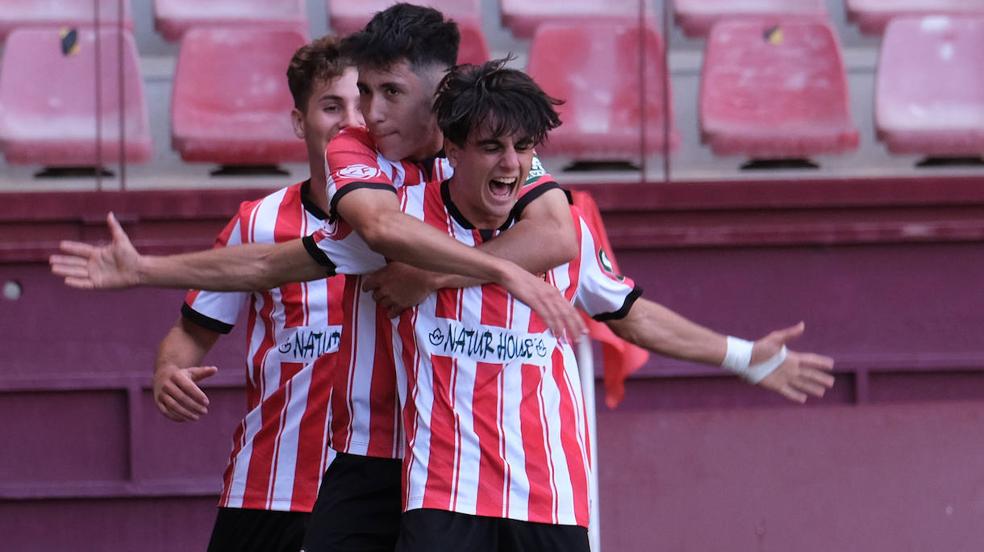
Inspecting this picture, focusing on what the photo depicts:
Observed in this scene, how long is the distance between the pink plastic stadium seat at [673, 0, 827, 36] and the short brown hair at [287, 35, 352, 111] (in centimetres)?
334

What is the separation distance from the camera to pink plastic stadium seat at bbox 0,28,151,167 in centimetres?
577

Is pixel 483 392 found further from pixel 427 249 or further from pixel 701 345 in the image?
pixel 701 345

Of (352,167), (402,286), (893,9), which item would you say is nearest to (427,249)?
(402,286)

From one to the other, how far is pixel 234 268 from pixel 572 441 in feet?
2.52

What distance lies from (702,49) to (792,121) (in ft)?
3.08

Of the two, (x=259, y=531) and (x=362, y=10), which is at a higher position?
(x=362, y=10)

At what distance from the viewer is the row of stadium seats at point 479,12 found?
6.45 m

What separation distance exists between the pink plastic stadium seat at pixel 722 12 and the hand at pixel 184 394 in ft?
12.9

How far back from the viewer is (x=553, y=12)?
673cm

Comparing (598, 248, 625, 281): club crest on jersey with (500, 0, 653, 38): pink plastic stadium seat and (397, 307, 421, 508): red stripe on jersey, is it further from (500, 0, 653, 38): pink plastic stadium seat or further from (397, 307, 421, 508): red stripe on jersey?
(500, 0, 653, 38): pink plastic stadium seat

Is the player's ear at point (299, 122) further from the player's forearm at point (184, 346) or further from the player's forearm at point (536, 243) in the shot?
the player's forearm at point (536, 243)

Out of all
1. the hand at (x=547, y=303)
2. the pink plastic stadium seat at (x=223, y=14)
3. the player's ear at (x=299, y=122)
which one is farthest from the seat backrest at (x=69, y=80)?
the hand at (x=547, y=303)

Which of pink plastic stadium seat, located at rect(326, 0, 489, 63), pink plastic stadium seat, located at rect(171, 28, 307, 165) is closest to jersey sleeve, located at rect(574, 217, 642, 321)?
pink plastic stadium seat, located at rect(171, 28, 307, 165)

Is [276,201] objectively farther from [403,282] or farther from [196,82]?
[196,82]
